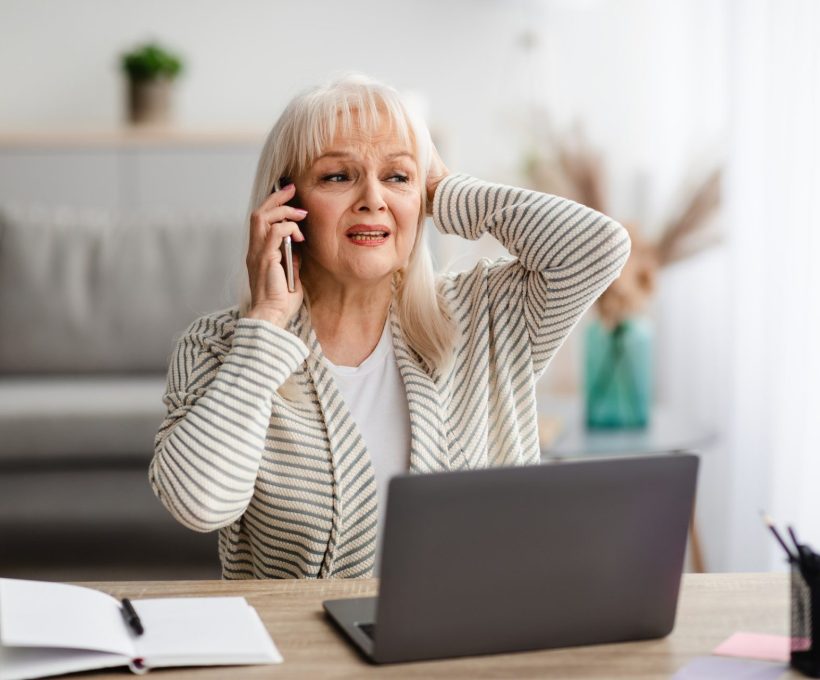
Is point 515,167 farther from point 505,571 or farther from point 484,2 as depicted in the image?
point 505,571

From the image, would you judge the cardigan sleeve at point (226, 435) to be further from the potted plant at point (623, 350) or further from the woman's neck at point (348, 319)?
the potted plant at point (623, 350)

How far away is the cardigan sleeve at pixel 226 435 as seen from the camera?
1.31m

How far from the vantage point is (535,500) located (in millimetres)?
958

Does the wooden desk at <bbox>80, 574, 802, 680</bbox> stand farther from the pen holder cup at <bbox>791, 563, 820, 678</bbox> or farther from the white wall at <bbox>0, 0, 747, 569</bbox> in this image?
the white wall at <bbox>0, 0, 747, 569</bbox>

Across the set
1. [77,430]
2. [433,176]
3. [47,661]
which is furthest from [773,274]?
[47,661]

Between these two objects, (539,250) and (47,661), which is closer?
(47,661)

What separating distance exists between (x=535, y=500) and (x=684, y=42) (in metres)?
3.07

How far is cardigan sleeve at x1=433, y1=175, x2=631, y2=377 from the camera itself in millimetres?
1488

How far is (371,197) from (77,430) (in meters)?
1.59

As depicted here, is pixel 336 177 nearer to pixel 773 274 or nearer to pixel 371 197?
pixel 371 197

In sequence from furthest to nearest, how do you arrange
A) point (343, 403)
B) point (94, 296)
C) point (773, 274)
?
point (94, 296), point (773, 274), point (343, 403)

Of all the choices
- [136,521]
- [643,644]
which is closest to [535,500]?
[643,644]

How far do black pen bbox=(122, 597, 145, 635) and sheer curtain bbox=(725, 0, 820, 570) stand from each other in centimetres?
183

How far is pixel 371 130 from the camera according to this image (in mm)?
1506
